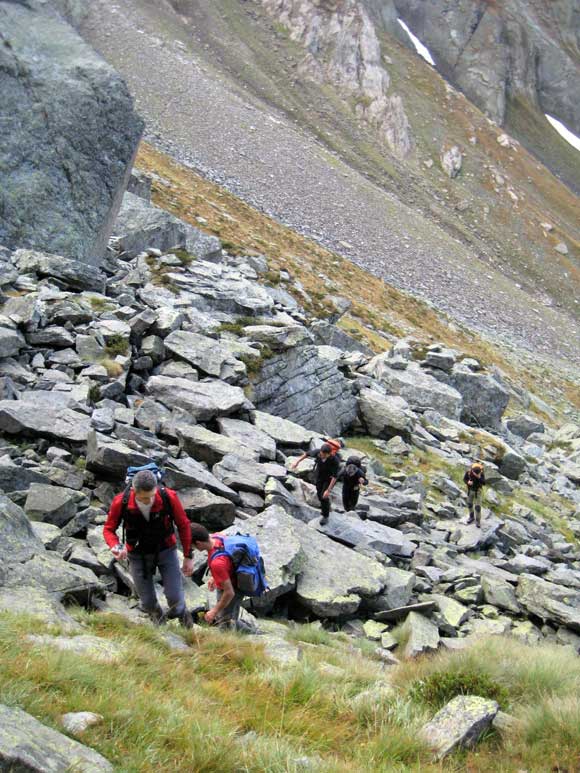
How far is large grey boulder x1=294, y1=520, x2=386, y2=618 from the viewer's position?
10.7 m

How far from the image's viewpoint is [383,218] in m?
68.0

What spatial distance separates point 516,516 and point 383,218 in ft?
170

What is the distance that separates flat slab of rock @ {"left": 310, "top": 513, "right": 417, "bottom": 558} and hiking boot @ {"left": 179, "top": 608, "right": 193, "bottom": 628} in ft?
16.4

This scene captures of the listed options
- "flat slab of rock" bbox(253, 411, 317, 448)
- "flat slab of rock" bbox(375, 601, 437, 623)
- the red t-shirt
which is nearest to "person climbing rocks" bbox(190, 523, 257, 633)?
the red t-shirt

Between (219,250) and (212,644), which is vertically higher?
(212,644)

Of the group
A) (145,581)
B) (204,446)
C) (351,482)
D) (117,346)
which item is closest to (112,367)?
(117,346)

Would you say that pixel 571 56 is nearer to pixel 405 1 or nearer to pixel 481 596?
pixel 405 1

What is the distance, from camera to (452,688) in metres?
7.17

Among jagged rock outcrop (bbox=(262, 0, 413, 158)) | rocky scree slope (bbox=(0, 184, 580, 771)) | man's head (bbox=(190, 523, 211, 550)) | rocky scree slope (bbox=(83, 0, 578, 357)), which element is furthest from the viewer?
jagged rock outcrop (bbox=(262, 0, 413, 158))

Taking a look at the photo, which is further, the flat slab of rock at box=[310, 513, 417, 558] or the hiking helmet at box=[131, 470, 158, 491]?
the flat slab of rock at box=[310, 513, 417, 558]

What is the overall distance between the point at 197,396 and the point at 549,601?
8225 millimetres

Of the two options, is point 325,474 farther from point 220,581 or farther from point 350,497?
point 220,581

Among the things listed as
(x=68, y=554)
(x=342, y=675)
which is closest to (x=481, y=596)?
(x=342, y=675)

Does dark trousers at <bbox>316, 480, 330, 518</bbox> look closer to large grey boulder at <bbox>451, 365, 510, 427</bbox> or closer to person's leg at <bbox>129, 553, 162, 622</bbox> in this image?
person's leg at <bbox>129, 553, 162, 622</bbox>
